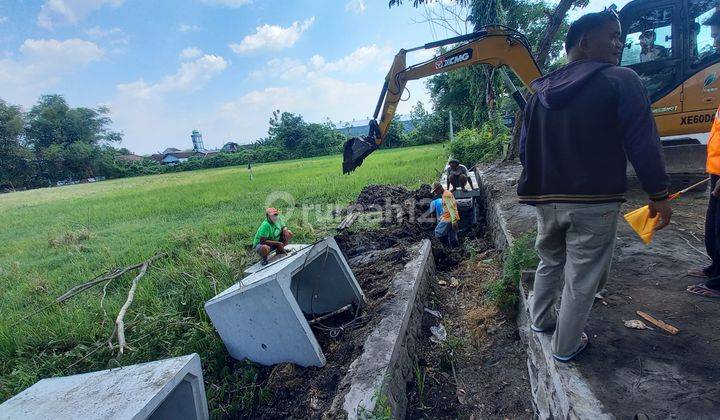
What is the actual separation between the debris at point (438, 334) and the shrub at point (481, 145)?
8583mm

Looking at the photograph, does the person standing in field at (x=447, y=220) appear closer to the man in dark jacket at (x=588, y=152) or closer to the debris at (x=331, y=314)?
the debris at (x=331, y=314)

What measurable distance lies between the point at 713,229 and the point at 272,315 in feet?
11.4

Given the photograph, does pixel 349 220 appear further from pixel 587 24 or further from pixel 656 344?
pixel 587 24

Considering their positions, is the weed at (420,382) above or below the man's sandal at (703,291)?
below

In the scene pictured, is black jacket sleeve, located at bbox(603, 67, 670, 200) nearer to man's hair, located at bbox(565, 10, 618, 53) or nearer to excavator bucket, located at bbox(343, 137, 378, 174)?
man's hair, located at bbox(565, 10, 618, 53)

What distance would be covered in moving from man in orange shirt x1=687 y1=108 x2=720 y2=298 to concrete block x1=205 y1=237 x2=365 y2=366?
110 inches

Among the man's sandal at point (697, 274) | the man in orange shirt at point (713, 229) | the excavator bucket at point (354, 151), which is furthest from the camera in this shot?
the excavator bucket at point (354, 151)

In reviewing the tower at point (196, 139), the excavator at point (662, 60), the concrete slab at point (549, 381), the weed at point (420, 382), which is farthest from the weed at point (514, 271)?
the tower at point (196, 139)

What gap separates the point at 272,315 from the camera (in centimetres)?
293

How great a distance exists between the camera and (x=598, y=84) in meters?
1.66

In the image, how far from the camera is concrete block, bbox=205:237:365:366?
2.87 m

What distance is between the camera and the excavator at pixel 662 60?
4.59 m

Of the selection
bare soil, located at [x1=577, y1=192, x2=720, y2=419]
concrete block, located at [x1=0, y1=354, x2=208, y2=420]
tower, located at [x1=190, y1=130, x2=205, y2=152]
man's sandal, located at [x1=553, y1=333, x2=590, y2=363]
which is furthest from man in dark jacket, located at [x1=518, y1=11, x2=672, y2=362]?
tower, located at [x1=190, y1=130, x2=205, y2=152]

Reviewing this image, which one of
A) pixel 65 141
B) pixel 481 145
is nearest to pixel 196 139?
pixel 65 141
